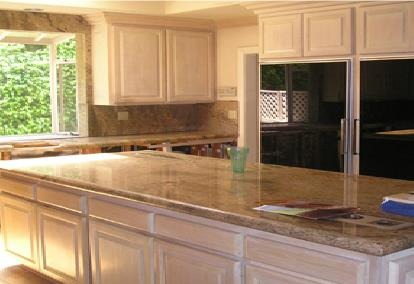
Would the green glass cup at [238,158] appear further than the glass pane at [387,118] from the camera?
No

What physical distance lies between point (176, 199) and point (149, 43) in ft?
13.3

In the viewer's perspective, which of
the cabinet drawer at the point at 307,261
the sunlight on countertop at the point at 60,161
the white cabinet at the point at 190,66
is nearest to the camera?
the cabinet drawer at the point at 307,261

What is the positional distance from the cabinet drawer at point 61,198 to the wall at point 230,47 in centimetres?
357

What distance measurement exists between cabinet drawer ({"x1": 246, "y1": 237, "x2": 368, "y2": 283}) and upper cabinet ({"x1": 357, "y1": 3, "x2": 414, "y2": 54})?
9.32ft

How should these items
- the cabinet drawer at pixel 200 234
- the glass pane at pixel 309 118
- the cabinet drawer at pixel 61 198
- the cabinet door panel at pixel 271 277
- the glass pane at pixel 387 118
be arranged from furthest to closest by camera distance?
the glass pane at pixel 309 118 < the glass pane at pixel 387 118 < the cabinet drawer at pixel 61 198 < the cabinet drawer at pixel 200 234 < the cabinet door panel at pixel 271 277

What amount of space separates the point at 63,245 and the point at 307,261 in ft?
6.17

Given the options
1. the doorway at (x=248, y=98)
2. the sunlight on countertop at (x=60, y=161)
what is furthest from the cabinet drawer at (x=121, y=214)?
the doorway at (x=248, y=98)

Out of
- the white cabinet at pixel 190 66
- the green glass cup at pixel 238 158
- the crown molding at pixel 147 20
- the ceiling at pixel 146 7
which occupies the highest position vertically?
the ceiling at pixel 146 7

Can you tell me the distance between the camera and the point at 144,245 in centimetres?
288

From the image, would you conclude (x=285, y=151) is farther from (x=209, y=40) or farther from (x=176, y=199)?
(x=176, y=199)

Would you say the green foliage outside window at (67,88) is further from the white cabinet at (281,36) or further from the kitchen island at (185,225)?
the kitchen island at (185,225)

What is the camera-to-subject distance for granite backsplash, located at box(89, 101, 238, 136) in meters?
6.70

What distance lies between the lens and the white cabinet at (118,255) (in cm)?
290

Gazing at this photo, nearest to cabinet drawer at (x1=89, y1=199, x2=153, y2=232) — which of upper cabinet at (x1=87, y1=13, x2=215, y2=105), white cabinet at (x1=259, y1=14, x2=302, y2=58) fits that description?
white cabinet at (x1=259, y1=14, x2=302, y2=58)
